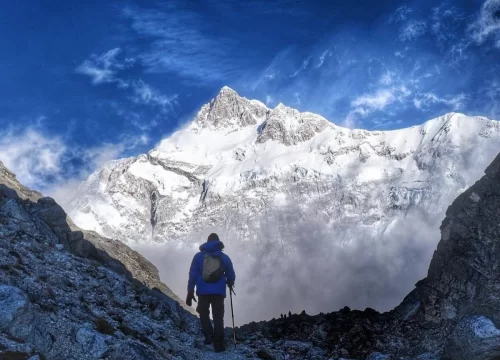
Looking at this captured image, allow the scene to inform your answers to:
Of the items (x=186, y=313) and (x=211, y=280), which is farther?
(x=186, y=313)

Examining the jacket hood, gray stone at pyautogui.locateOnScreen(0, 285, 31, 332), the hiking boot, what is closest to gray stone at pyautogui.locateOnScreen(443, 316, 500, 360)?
the hiking boot

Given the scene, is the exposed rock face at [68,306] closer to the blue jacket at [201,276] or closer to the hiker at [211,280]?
the hiker at [211,280]

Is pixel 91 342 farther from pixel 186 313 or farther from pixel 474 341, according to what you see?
pixel 186 313

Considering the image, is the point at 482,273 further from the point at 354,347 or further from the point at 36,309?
the point at 36,309


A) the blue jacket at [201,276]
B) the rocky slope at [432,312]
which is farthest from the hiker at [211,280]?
the rocky slope at [432,312]

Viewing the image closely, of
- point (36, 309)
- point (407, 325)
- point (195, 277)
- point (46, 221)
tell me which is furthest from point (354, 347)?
point (46, 221)

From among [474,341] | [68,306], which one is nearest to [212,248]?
[68,306]

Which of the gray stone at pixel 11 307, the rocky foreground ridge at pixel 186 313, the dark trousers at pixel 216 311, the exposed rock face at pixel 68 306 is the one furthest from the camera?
the dark trousers at pixel 216 311

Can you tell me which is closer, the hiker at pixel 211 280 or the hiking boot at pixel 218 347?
the hiker at pixel 211 280

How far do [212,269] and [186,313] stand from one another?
7627mm

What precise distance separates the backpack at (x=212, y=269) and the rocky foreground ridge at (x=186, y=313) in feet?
8.33

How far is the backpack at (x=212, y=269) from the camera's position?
1803cm

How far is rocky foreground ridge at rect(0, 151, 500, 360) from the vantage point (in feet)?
43.7

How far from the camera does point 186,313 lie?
24.7 meters
